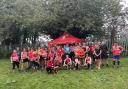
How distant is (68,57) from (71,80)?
13.2 ft

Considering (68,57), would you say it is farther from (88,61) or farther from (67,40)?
(67,40)

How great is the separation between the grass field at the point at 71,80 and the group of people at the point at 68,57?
0.92m

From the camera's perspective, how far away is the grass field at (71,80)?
59.2ft

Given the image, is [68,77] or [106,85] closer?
[106,85]

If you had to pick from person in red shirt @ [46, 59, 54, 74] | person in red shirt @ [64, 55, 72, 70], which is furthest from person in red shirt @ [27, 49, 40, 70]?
person in red shirt @ [46, 59, 54, 74]

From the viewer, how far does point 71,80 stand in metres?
19.0

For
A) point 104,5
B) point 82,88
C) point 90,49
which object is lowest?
point 82,88

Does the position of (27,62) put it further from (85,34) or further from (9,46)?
(9,46)

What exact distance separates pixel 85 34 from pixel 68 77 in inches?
420

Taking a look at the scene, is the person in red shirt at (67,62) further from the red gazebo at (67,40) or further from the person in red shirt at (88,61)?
the red gazebo at (67,40)

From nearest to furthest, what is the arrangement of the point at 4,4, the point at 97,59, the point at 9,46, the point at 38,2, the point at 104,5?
the point at 97,59 → the point at 104,5 → the point at 38,2 → the point at 4,4 → the point at 9,46

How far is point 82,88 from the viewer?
17.6 m

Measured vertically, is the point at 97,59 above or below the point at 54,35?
below

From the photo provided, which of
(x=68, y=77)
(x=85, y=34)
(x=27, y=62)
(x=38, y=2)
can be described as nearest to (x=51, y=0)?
(x=38, y=2)
